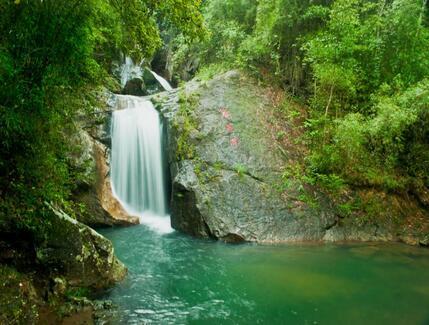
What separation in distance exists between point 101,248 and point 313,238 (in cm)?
611

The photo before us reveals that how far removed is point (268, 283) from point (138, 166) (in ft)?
22.3

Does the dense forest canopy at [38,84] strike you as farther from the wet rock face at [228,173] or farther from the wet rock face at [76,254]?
the wet rock face at [228,173]

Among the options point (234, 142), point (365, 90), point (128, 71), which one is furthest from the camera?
point (128, 71)

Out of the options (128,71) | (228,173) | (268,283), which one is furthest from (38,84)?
(128,71)

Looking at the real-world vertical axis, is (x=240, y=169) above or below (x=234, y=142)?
below

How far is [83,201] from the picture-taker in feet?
35.7

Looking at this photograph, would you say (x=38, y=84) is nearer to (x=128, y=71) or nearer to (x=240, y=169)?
(x=240, y=169)

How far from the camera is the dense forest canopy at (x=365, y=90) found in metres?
10.5

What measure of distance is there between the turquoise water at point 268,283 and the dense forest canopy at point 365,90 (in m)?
2.66

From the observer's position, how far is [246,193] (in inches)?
420

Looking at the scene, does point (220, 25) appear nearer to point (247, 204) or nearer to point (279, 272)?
point (247, 204)

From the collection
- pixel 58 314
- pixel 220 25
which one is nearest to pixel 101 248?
pixel 58 314

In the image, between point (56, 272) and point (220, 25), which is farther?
point (220, 25)

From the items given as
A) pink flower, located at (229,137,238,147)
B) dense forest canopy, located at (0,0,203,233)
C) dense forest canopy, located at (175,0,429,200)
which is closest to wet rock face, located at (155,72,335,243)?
pink flower, located at (229,137,238,147)
